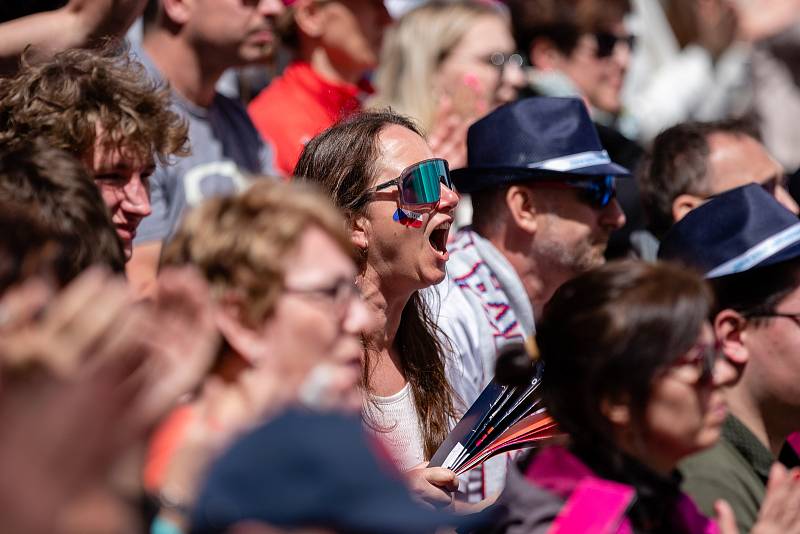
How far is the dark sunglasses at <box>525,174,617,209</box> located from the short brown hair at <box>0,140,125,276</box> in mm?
2288

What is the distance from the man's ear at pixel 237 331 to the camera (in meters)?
2.21

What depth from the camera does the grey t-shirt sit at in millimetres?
4426

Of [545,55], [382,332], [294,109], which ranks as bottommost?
[545,55]

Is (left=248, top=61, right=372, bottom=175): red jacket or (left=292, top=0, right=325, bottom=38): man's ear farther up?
(left=292, top=0, right=325, bottom=38): man's ear

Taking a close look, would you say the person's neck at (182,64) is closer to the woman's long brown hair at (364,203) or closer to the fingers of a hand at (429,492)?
the woman's long brown hair at (364,203)

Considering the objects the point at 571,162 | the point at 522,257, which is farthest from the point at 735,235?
the point at 522,257

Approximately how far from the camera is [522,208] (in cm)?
458

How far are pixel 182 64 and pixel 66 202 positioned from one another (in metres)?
2.55

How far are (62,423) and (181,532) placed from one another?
460 millimetres

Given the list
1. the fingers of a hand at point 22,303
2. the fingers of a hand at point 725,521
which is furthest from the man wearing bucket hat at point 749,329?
the fingers of a hand at point 22,303

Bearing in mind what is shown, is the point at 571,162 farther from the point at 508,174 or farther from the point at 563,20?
the point at 563,20

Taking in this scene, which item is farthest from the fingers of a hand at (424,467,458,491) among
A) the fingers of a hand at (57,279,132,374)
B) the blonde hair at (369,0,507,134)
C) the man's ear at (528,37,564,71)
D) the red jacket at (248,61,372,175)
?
the man's ear at (528,37,564,71)

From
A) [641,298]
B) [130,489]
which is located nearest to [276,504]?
[130,489]

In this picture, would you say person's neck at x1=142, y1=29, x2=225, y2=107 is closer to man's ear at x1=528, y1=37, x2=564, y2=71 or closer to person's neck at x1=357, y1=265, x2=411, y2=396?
person's neck at x1=357, y1=265, x2=411, y2=396
